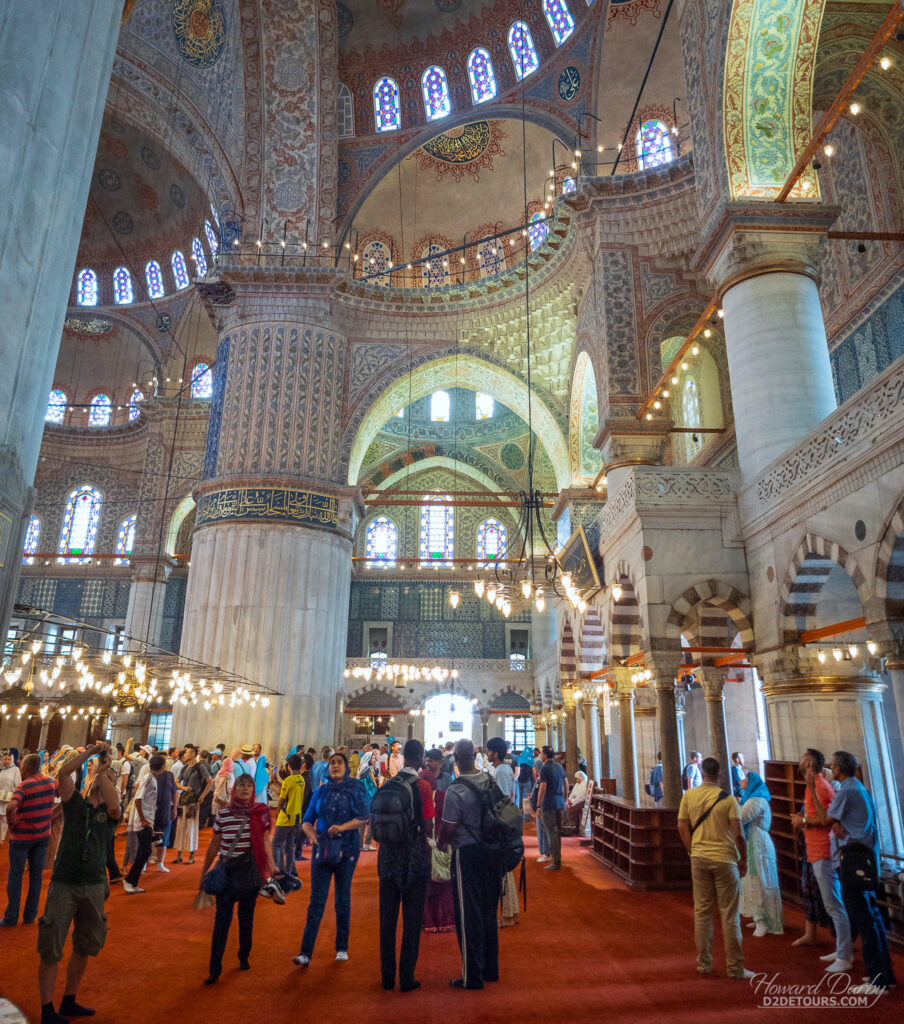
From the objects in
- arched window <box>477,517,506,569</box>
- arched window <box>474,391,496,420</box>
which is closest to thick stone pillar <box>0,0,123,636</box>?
arched window <box>474,391,496,420</box>

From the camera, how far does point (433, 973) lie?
4164mm

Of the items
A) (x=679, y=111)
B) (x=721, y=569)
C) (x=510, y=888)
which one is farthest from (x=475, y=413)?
(x=510, y=888)

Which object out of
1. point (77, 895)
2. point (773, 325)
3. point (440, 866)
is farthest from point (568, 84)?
point (77, 895)

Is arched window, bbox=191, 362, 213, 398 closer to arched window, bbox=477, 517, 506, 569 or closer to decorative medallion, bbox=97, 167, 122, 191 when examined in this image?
decorative medallion, bbox=97, 167, 122, 191

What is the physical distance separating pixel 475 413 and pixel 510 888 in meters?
18.9

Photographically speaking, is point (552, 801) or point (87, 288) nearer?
point (552, 801)

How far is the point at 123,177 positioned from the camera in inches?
870

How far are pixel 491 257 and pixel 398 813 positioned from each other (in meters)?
15.7

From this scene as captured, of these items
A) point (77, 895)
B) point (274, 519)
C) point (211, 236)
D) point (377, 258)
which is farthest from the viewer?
point (211, 236)

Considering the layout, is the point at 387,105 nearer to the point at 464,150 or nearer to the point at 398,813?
the point at 464,150

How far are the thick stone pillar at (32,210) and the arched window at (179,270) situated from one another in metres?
20.1

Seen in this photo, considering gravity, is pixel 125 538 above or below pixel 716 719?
above

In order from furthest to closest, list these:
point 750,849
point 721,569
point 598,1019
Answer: point 721,569 < point 750,849 < point 598,1019

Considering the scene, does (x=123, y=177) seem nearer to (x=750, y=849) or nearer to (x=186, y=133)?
(x=186, y=133)
